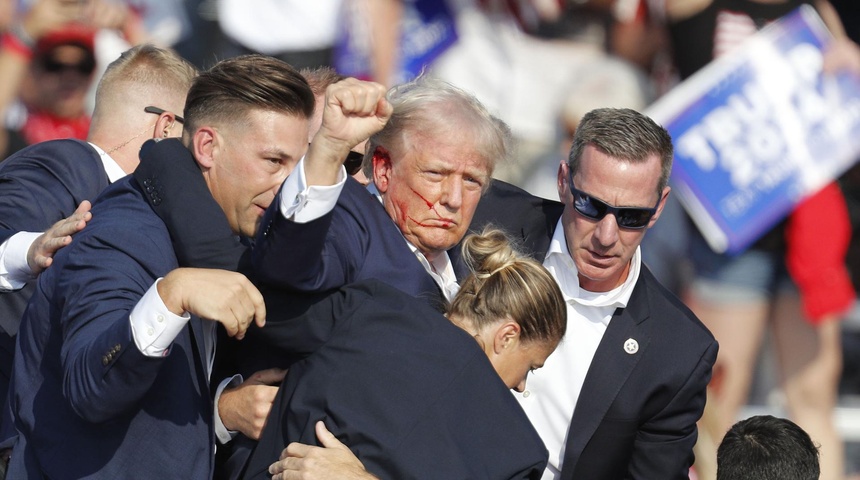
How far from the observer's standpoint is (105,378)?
1988mm

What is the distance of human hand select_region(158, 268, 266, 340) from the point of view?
76.4 inches

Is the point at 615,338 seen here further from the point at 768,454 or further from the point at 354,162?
the point at 354,162

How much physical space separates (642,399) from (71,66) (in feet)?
10.5

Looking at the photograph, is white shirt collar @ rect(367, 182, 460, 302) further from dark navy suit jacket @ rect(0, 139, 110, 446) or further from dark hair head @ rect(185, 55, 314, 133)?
dark navy suit jacket @ rect(0, 139, 110, 446)

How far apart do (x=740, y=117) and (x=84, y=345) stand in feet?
12.7

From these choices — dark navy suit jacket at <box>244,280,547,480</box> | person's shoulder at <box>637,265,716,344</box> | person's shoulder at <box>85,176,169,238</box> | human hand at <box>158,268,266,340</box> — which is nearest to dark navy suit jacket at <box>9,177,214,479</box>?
person's shoulder at <box>85,176,169,238</box>

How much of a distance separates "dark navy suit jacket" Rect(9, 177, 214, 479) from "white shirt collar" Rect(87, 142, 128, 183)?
0.85 metres

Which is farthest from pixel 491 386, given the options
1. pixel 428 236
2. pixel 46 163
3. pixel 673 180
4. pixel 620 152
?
pixel 673 180

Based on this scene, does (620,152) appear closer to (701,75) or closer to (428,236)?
(428,236)

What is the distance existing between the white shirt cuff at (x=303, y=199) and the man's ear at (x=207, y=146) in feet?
1.36

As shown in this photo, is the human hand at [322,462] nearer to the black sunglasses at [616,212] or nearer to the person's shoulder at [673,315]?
the black sunglasses at [616,212]

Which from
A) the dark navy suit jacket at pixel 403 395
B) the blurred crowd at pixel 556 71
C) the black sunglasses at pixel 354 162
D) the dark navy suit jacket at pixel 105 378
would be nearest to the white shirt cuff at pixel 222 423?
the dark navy suit jacket at pixel 105 378

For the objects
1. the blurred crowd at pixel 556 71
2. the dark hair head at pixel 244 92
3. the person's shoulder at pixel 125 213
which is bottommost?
the blurred crowd at pixel 556 71

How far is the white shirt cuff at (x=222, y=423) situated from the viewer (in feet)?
8.32
